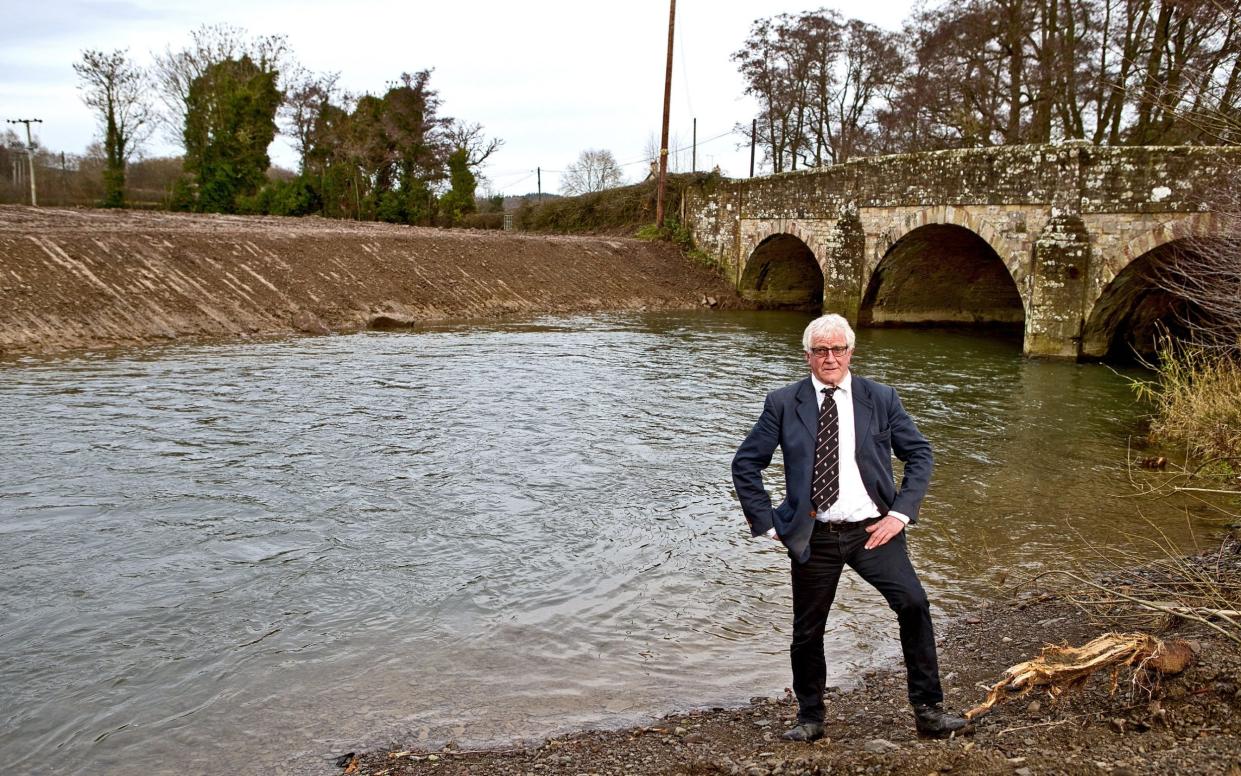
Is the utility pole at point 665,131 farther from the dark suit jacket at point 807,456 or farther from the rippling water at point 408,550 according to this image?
the dark suit jacket at point 807,456

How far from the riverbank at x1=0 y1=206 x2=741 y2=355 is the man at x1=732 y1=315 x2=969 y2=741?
593 inches

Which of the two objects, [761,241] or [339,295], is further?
[761,241]

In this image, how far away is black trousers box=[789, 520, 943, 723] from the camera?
13.4 ft

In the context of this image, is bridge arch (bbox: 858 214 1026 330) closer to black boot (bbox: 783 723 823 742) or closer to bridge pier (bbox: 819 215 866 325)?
bridge pier (bbox: 819 215 866 325)

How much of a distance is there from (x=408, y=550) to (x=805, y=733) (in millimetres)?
3955

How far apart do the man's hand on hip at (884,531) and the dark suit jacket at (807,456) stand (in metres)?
0.06

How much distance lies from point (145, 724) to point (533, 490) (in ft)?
15.2

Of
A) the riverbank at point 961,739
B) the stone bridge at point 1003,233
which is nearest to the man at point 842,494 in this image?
the riverbank at point 961,739

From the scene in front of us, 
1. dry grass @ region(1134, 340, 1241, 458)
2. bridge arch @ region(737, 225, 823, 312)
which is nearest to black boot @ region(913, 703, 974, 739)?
dry grass @ region(1134, 340, 1241, 458)

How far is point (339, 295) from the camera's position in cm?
2148

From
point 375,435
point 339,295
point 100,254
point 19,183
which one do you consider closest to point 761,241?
point 339,295

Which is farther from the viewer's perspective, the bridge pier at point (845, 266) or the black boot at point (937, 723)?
the bridge pier at point (845, 266)

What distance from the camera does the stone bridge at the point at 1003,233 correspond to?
16938 mm

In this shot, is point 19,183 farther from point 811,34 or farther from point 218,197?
point 811,34
